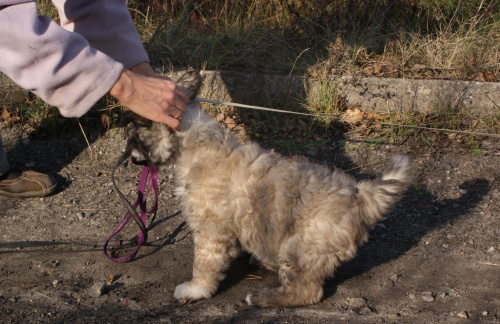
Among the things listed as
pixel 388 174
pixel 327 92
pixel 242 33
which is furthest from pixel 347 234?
pixel 242 33

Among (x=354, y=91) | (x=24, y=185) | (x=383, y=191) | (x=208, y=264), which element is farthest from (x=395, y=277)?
(x=24, y=185)

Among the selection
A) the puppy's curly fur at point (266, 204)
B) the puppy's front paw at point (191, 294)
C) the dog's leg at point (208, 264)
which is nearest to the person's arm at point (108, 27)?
the puppy's curly fur at point (266, 204)

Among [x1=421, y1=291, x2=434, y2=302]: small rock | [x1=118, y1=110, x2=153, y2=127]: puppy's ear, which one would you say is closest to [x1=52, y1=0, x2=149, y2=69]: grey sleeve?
[x1=118, y1=110, x2=153, y2=127]: puppy's ear

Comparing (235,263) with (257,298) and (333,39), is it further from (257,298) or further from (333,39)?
(333,39)

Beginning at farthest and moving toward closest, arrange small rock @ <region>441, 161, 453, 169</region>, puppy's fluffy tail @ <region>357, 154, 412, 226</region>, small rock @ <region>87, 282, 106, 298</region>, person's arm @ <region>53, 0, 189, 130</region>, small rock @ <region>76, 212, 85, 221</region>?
small rock @ <region>441, 161, 453, 169</region> < small rock @ <region>76, 212, 85, 221</region> < person's arm @ <region>53, 0, 189, 130</region> < small rock @ <region>87, 282, 106, 298</region> < puppy's fluffy tail @ <region>357, 154, 412, 226</region>

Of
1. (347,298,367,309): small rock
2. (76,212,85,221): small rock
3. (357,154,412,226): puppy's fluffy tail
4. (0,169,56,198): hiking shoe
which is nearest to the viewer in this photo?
(357,154,412,226): puppy's fluffy tail

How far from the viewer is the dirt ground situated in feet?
11.0

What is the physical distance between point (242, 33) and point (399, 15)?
211 cm

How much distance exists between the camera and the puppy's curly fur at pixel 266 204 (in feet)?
11.0

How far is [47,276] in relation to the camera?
379cm

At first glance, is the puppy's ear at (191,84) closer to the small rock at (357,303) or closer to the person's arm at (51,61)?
the person's arm at (51,61)

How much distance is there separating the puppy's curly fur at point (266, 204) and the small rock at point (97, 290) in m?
0.54

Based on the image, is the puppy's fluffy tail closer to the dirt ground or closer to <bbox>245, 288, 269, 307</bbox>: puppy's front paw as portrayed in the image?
the dirt ground

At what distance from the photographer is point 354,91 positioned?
5.92 meters
